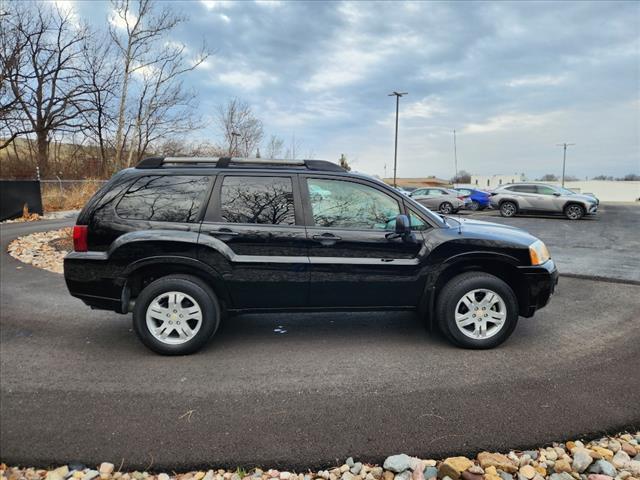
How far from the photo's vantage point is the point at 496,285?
3863mm

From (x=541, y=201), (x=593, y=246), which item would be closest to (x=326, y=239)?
(x=593, y=246)

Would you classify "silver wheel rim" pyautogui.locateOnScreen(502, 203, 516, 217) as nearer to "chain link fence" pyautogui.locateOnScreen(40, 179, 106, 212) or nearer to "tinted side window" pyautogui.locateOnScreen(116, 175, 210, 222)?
"tinted side window" pyautogui.locateOnScreen(116, 175, 210, 222)

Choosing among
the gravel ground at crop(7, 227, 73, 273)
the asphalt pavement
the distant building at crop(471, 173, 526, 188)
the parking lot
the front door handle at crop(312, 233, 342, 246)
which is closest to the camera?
the asphalt pavement

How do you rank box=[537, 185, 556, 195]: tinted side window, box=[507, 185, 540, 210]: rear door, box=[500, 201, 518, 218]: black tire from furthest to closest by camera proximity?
box=[500, 201, 518, 218]: black tire → box=[507, 185, 540, 210]: rear door → box=[537, 185, 556, 195]: tinted side window

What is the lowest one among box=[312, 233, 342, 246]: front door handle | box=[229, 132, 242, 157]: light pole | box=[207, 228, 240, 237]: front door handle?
box=[312, 233, 342, 246]: front door handle

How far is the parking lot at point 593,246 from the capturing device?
7.61 meters

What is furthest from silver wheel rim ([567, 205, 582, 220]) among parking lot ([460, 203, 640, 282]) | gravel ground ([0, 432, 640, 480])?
gravel ground ([0, 432, 640, 480])

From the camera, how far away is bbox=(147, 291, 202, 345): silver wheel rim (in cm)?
376

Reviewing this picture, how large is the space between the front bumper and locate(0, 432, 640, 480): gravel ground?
1.74m

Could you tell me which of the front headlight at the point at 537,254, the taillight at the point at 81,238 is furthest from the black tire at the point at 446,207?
the taillight at the point at 81,238

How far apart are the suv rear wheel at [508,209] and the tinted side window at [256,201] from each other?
1871 cm

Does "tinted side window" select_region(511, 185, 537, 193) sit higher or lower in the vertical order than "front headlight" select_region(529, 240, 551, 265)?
higher

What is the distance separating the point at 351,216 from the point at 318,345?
51.7 inches

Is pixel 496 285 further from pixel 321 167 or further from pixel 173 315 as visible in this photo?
pixel 173 315
